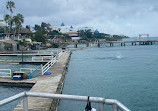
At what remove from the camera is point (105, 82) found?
23141 mm

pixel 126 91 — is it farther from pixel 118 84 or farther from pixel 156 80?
pixel 156 80

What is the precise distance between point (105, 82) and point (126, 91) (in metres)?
4.37

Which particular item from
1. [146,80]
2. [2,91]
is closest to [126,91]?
[146,80]

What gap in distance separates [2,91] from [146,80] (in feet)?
53.3

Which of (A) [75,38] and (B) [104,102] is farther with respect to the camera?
(A) [75,38]

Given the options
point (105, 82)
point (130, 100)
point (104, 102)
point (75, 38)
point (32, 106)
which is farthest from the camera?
point (75, 38)

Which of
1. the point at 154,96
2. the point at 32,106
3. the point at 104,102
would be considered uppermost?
the point at 104,102

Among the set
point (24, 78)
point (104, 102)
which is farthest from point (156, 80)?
point (104, 102)

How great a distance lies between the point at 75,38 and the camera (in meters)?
171

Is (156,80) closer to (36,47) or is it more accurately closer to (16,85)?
(16,85)

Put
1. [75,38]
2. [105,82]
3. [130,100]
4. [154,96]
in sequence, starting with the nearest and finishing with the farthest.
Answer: [130,100] → [154,96] → [105,82] → [75,38]

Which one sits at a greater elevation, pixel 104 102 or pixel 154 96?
pixel 104 102

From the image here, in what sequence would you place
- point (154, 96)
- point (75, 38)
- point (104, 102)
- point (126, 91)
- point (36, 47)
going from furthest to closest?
point (75, 38) < point (36, 47) < point (126, 91) < point (154, 96) < point (104, 102)

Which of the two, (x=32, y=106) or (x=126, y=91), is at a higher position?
(x=32, y=106)
